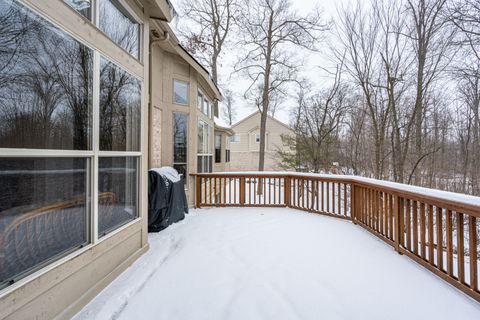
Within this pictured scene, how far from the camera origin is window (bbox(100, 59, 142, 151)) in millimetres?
2453

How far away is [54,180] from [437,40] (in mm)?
9127

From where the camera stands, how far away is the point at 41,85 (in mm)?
1760

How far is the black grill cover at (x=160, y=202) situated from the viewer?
4.25m

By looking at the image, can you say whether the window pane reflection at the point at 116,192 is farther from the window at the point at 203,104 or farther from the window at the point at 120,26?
the window at the point at 203,104

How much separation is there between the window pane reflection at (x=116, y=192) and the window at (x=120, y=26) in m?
1.29

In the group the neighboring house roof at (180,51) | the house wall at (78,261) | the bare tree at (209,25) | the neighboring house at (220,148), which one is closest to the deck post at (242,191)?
the neighboring house roof at (180,51)

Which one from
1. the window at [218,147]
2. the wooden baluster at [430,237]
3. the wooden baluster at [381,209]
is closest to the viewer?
the wooden baluster at [430,237]

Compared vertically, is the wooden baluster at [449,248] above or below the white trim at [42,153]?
below

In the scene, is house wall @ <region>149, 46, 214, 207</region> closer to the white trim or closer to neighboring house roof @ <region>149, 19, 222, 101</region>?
neighboring house roof @ <region>149, 19, 222, 101</region>

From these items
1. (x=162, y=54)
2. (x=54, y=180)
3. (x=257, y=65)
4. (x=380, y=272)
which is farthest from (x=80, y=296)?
(x=257, y=65)

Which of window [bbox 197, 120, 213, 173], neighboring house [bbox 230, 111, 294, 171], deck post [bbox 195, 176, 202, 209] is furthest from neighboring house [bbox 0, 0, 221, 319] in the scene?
neighboring house [bbox 230, 111, 294, 171]

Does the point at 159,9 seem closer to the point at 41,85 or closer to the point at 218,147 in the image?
the point at 41,85

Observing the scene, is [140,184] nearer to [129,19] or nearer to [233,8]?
[129,19]

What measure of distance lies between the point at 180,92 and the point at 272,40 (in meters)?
6.75
